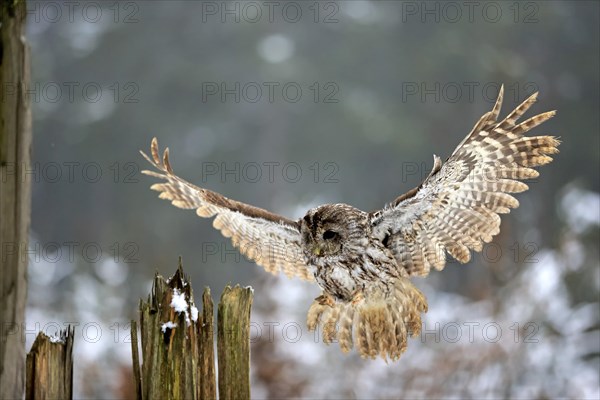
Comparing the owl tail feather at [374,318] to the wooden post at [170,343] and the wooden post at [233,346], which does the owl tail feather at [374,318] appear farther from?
the wooden post at [170,343]

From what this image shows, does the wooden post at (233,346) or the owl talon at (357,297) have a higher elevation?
the owl talon at (357,297)

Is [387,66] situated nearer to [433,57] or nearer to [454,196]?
[433,57]

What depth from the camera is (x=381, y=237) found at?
5.81 m

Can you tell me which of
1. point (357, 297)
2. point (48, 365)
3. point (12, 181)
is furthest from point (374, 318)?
point (12, 181)

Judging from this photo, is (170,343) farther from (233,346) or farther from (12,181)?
(12,181)

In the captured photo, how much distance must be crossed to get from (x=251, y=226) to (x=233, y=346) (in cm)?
267

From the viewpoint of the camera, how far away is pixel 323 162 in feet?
70.7

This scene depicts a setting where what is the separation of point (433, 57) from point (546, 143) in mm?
16772

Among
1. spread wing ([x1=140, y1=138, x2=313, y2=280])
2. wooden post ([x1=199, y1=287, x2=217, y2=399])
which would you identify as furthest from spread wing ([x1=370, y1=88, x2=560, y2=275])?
wooden post ([x1=199, y1=287, x2=217, y2=399])

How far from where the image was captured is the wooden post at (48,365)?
10.2 feet

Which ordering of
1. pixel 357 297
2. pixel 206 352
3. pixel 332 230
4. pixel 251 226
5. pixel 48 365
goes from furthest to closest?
pixel 251 226 < pixel 357 297 < pixel 332 230 < pixel 206 352 < pixel 48 365

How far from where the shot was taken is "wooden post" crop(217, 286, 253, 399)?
3.48m

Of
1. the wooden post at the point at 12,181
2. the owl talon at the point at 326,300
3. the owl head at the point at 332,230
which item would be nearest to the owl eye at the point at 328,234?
the owl head at the point at 332,230

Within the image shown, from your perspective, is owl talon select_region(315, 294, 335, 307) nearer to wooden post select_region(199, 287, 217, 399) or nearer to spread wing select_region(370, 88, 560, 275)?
spread wing select_region(370, 88, 560, 275)
